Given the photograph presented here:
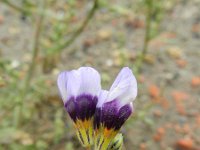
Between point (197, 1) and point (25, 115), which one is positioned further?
point (197, 1)

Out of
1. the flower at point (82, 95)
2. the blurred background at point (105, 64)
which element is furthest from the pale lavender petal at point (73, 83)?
the blurred background at point (105, 64)

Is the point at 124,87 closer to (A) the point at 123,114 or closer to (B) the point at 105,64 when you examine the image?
(A) the point at 123,114

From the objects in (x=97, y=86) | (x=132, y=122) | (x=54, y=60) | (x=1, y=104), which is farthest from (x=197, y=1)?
(x=97, y=86)

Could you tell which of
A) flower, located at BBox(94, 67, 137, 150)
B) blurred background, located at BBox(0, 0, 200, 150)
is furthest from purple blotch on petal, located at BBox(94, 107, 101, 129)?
blurred background, located at BBox(0, 0, 200, 150)

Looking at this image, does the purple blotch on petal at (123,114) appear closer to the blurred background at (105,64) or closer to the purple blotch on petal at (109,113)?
the purple blotch on petal at (109,113)

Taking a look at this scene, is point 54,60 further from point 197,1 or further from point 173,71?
point 197,1

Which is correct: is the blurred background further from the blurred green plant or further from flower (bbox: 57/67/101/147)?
flower (bbox: 57/67/101/147)
